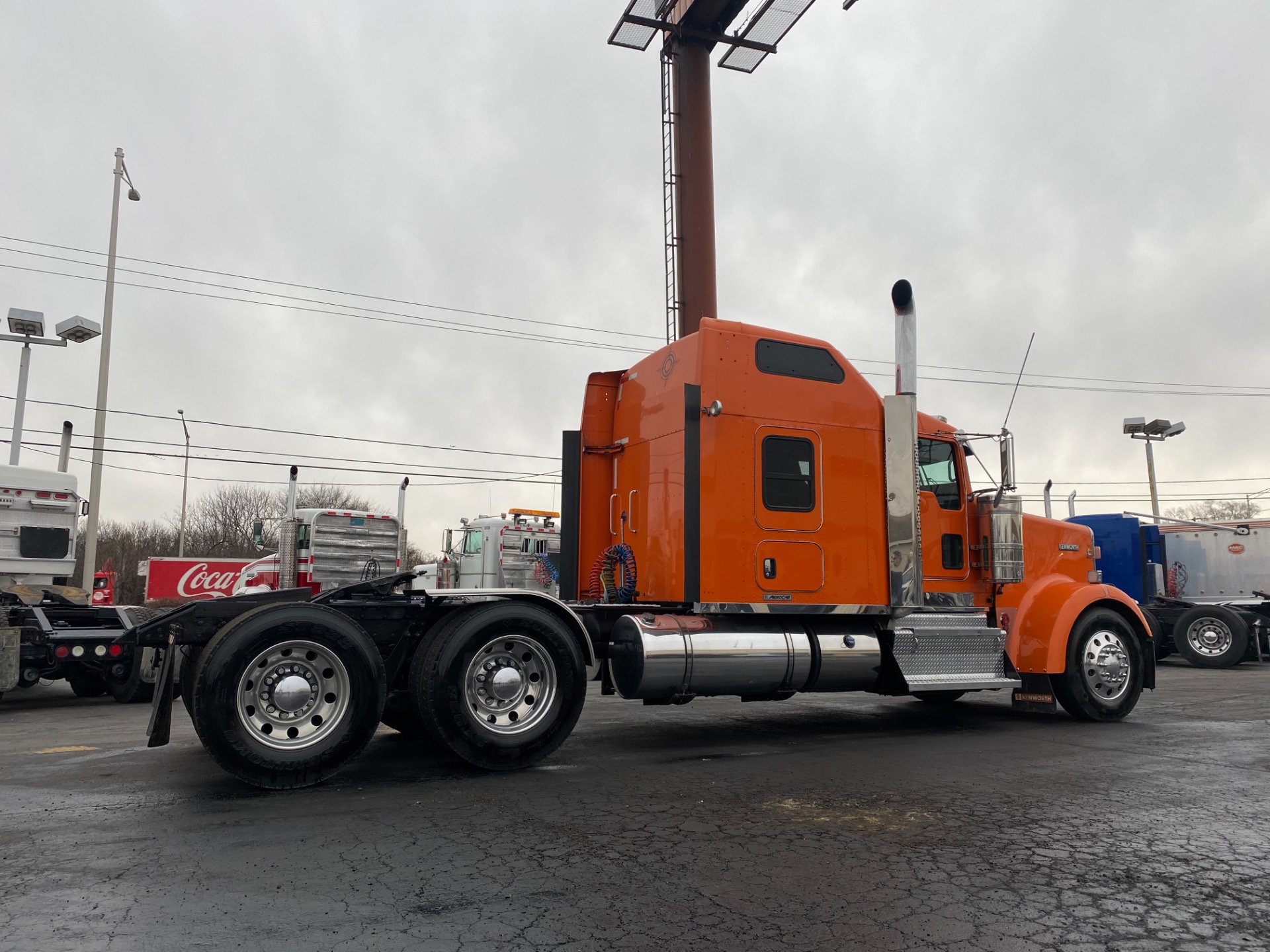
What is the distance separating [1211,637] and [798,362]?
14.1m

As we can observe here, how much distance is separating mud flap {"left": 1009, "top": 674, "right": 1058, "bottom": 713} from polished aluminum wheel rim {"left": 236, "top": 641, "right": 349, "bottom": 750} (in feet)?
21.8

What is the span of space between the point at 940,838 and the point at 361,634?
3.79 m

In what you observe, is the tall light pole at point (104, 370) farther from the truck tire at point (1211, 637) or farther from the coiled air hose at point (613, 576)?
the truck tire at point (1211, 637)

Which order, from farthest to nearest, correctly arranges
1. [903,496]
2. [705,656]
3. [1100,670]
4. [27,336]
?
[27,336], [1100,670], [903,496], [705,656]

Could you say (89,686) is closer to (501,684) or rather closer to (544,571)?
(501,684)

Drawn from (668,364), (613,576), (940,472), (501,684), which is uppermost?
(668,364)

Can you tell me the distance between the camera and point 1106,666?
915 cm

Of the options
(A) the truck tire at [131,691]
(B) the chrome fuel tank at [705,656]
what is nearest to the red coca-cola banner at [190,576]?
(A) the truck tire at [131,691]

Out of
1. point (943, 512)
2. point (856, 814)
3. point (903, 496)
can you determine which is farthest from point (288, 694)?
point (943, 512)

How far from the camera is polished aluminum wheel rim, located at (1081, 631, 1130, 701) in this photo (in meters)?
9.12

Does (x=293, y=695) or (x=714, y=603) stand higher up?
(x=714, y=603)

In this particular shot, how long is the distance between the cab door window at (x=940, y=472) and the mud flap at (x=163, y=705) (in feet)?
22.5

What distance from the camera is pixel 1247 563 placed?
19531 mm

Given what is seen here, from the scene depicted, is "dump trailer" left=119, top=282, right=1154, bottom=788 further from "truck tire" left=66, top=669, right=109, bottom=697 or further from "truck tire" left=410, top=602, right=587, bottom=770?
"truck tire" left=66, top=669, right=109, bottom=697
